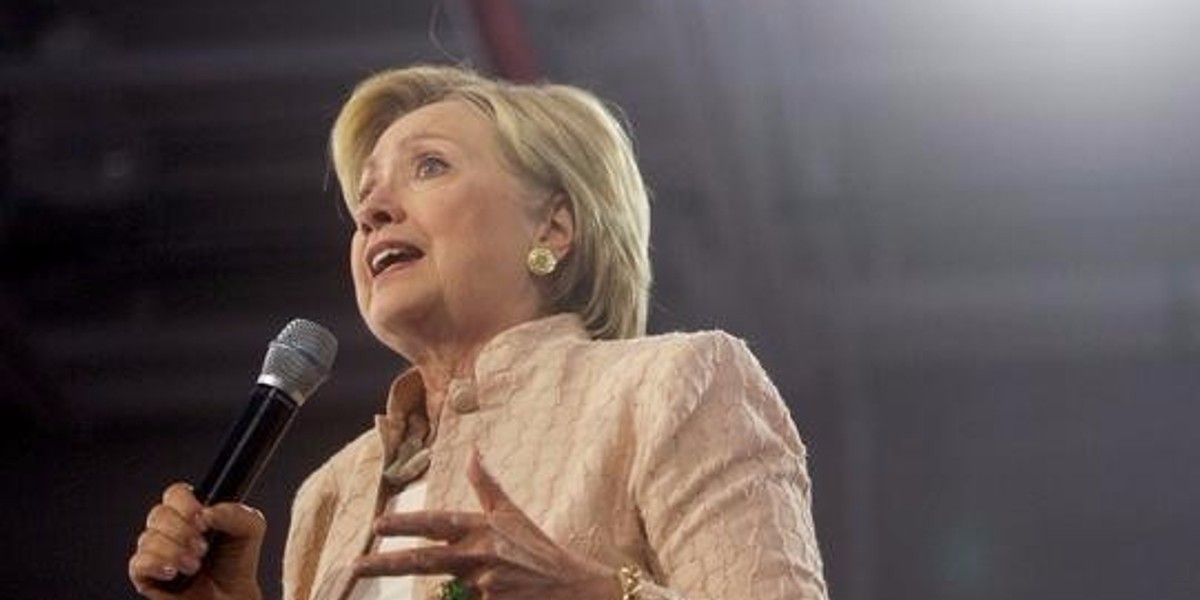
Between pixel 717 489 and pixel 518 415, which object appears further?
pixel 518 415

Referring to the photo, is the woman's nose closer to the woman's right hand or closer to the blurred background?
the woman's right hand

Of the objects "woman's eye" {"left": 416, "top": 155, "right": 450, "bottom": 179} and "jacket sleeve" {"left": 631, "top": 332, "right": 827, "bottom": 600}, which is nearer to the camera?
"jacket sleeve" {"left": 631, "top": 332, "right": 827, "bottom": 600}

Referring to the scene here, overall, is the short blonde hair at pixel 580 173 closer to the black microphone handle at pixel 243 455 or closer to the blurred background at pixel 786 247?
the black microphone handle at pixel 243 455

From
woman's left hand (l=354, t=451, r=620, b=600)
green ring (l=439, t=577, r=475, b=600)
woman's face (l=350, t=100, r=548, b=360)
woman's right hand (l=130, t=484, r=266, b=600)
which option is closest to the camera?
woman's left hand (l=354, t=451, r=620, b=600)

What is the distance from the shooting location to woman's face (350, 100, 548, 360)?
4.97 feet

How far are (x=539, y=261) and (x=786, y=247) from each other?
5.69 ft

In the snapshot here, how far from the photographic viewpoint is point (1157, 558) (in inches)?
135

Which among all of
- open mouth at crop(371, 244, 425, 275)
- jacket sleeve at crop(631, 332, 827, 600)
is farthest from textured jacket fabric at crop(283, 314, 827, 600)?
open mouth at crop(371, 244, 425, 275)

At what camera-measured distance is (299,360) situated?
1.41 metres

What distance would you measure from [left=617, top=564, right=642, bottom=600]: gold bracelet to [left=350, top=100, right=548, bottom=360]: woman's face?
35cm

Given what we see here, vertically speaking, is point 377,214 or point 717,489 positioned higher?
point 377,214

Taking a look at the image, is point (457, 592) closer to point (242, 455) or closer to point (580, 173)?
point (242, 455)

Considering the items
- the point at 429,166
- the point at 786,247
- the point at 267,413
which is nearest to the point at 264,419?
the point at 267,413

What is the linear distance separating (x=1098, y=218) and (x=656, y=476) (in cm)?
212
